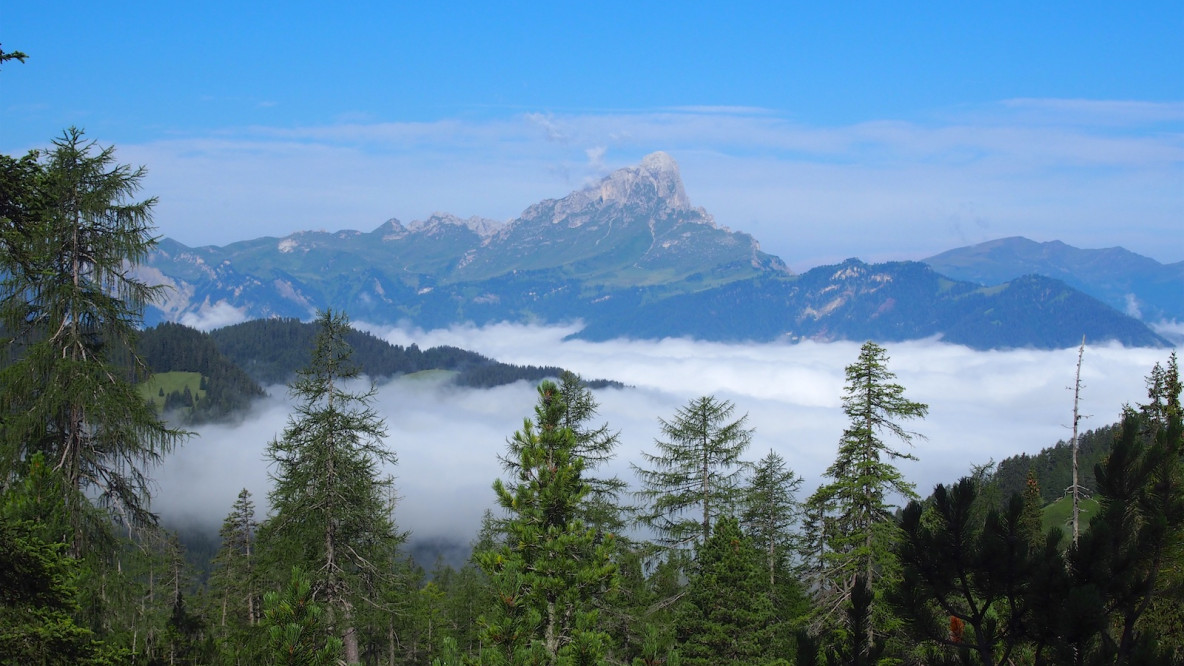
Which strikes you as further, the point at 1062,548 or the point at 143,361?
the point at 143,361

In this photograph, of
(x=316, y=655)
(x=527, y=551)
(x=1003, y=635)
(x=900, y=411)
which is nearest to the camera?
(x=1003, y=635)

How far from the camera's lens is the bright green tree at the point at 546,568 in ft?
47.7

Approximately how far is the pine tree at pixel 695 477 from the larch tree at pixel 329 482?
11.2 meters

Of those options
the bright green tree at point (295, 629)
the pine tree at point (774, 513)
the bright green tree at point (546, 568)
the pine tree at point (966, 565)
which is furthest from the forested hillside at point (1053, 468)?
the bright green tree at point (295, 629)

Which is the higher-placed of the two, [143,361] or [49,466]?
[143,361]

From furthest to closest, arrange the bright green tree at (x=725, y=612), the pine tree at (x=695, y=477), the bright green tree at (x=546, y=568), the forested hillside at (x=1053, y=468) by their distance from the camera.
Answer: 1. the forested hillside at (x=1053, y=468)
2. the pine tree at (x=695, y=477)
3. the bright green tree at (x=725, y=612)
4. the bright green tree at (x=546, y=568)

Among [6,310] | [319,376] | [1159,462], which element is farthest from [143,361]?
[1159,462]

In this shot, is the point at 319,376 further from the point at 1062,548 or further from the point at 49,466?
the point at 1062,548

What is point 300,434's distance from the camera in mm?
21453

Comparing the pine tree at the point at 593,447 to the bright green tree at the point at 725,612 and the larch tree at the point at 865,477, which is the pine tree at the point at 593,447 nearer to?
the bright green tree at the point at 725,612

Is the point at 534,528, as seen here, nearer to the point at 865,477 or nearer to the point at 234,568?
the point at 865,477

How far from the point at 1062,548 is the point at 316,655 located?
10.5 m

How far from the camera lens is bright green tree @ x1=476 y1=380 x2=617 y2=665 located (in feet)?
47.7

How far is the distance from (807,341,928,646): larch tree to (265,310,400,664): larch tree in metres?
13.4
